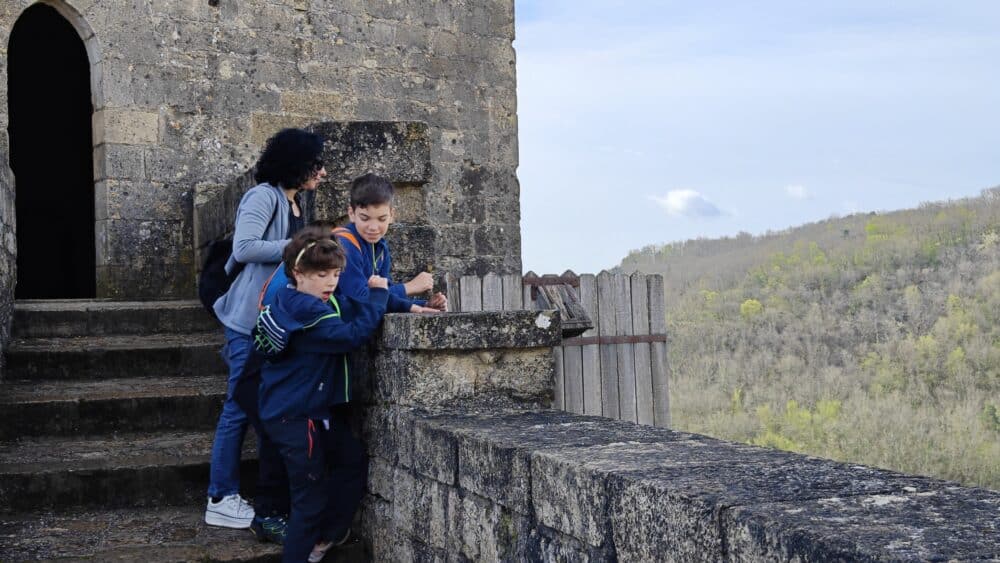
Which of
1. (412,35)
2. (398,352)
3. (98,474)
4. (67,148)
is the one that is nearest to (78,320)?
(98,474)

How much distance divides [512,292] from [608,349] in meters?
0.95

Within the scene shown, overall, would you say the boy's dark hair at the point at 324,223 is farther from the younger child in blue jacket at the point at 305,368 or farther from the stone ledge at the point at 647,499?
the stone ledge at the point at 647,499

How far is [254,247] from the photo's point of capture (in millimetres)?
4801

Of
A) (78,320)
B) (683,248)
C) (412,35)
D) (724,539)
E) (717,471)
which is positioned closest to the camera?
(724,539)

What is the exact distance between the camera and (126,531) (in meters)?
4.80

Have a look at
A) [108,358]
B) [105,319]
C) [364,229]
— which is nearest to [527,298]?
[105,319]

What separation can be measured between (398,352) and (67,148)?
10.2 metres

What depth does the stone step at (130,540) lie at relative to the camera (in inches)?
175

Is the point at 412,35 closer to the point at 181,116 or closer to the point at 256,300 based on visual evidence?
the point at 181,116

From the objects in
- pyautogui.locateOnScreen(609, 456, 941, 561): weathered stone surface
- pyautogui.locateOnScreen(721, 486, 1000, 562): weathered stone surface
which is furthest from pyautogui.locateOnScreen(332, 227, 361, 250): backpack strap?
pyautogui.locateOnScreen(721, 486, 1000, 562): weathered stone surface

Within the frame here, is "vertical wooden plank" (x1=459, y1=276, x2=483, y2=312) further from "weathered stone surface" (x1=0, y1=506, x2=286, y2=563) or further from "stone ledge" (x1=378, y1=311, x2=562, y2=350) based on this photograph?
"stone ledge" (x1=378, y1=311, x2=562, y2=350)

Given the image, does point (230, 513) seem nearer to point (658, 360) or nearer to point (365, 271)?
point (365, 271)

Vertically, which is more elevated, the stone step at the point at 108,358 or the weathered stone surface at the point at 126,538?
the stone step at the point at 108,358

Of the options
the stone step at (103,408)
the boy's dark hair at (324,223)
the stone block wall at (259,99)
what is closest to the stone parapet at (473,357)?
the boy's dark hair at (324,223)
